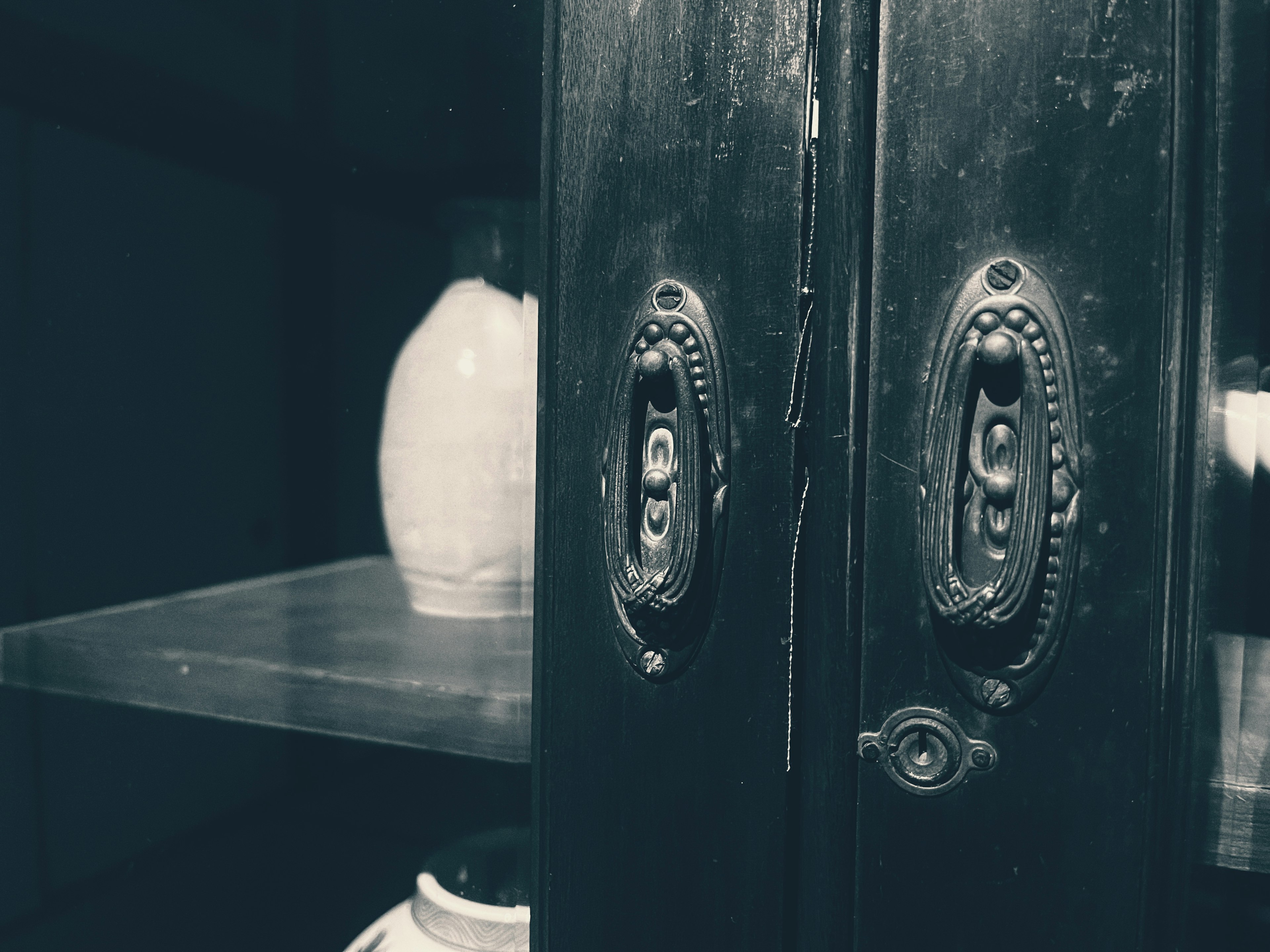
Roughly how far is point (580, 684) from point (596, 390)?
0.10m

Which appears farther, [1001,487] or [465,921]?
[465,921]

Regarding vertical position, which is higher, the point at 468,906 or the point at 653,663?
the point at 653,663

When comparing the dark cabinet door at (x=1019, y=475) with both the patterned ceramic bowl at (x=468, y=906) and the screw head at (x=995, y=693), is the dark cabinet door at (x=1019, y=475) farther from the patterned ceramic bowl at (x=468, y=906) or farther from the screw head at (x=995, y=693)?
the patterned ceramic bowl at (x=468, y=906)

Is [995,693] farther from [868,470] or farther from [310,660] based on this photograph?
[310,660]

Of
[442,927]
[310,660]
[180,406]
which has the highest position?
[180,406]

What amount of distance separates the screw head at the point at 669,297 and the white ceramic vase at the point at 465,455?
0.19ft

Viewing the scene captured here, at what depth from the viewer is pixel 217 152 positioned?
16.2 inches

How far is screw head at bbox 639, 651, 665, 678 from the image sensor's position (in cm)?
28

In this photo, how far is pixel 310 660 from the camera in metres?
0.36

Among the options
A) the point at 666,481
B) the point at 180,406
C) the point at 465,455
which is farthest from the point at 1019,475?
the point at 180,406

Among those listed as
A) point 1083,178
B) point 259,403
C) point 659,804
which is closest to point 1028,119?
point 1083,178

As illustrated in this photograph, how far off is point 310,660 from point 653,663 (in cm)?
17

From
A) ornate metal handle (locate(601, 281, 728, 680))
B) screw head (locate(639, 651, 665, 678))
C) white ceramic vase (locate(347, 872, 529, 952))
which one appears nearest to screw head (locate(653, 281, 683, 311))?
ornate metal handle (locate(601, 281, 728, 680))

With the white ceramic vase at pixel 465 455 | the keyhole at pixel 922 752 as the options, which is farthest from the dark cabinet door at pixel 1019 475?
the white ceramic vase at pixel 465 455
